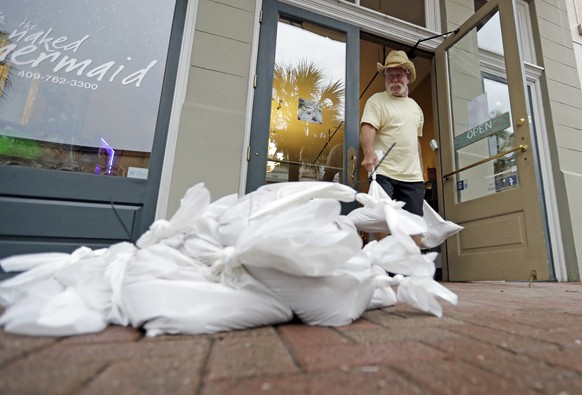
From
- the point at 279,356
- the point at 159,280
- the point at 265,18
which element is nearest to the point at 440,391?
the point at 279,356

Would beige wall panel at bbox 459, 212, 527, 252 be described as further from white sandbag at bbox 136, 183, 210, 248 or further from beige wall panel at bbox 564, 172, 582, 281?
white sandbag at bbox 136, 183, 210, 248

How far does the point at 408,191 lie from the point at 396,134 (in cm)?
45

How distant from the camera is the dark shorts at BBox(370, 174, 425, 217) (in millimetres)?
2277

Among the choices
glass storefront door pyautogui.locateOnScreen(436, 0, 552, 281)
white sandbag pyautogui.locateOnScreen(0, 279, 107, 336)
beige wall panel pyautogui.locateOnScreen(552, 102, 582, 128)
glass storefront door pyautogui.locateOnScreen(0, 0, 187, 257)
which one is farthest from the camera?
beige wall panel pyautogui.locateOnScreen(552, 102, 582, 128)

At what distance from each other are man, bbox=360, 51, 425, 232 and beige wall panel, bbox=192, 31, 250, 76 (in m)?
1.01

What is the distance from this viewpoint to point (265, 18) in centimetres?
252

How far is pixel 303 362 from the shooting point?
1.72 feet

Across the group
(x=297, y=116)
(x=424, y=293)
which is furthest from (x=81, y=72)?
(x=424, y=293)

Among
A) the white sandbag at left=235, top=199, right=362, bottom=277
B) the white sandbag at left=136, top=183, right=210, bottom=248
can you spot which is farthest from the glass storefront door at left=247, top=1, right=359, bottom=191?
the white sandbag at left=235, top=199, right=362, bottom=277

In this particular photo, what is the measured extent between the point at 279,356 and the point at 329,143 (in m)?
2.30

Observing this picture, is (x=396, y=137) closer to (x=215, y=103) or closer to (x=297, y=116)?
(x=297, y=116)

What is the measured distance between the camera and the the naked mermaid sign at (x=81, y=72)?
193cm

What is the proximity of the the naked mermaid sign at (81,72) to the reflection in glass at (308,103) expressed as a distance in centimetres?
94

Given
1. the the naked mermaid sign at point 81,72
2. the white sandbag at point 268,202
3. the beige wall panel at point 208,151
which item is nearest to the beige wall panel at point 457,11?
the beige wall panel at point 208,151
